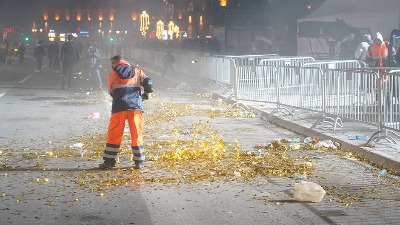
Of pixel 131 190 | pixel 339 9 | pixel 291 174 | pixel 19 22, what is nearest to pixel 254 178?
pixel 291 174

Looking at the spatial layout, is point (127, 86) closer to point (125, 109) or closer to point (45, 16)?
point (125, 109)

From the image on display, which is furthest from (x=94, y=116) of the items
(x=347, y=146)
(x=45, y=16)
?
(x=45, y=16)

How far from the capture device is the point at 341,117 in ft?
46.8

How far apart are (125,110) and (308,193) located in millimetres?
3261

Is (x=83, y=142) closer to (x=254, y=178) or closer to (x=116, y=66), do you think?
(x=116, y=66)

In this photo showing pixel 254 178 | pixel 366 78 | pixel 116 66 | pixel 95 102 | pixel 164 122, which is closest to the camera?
pixel 254 178

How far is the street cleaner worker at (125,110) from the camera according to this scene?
10.4m

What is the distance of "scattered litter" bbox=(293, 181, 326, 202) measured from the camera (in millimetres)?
8203

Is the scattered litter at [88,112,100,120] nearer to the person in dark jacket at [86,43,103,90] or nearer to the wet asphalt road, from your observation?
the wet asphalt road

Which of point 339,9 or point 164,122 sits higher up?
point 339,9

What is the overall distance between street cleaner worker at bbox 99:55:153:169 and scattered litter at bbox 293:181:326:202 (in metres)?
2.78

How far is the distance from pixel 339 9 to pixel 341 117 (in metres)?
21.7

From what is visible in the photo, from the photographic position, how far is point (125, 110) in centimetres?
1049

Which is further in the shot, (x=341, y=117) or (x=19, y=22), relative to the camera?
(x=19, y=22)
